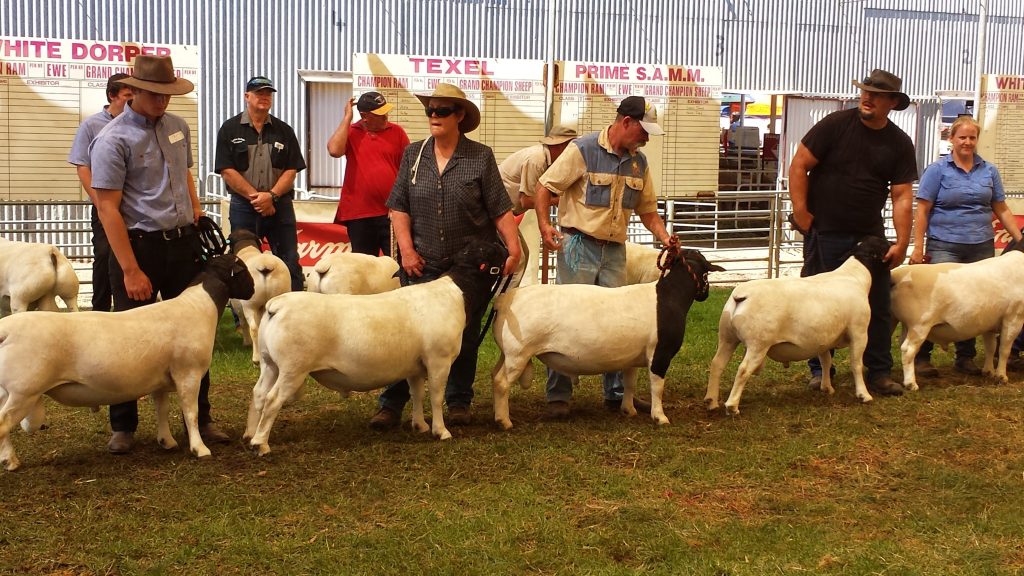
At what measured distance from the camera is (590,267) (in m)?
7.31

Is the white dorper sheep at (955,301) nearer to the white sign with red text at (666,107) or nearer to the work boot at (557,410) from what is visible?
the work boot at (557,410)

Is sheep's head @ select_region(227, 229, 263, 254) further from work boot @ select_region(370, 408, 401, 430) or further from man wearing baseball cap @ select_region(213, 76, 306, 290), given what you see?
work boot @ select_region(370, 408, 401, 430)

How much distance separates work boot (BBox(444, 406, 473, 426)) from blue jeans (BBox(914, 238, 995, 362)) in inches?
154

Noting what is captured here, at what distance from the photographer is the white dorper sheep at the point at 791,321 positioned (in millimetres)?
7184

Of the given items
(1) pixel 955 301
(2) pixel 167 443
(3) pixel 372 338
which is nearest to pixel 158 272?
(2) pixel 167 443

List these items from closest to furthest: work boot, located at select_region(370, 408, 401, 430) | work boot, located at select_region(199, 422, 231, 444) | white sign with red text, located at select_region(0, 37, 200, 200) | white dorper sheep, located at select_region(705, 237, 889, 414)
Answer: work boot, located at select_region(199, 422, 231, 444)
work boot, located at select_region(370, 408, 401, 430)
white dorper sheep, located at select_region(705, 237, 889, 414)
white sign with red text, located at select_region(0, 37, 200, 200)

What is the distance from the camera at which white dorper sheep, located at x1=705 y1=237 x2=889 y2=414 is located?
718 cm

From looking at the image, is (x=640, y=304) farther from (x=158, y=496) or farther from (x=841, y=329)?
(x=158, y=496)

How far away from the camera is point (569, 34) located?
22141 mm

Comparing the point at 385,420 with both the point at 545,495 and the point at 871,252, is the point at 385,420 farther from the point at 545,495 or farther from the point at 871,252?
the point at 871,252

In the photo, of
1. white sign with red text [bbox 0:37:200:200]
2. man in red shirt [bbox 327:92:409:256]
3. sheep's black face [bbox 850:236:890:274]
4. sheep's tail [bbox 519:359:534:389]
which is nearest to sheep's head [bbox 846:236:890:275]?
sheep's black face [bbox 850:236:890:274]

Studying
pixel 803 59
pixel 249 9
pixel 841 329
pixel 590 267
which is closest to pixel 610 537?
pixel 590 267

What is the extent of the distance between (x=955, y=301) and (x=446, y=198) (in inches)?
153

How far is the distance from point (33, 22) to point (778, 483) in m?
16.5
